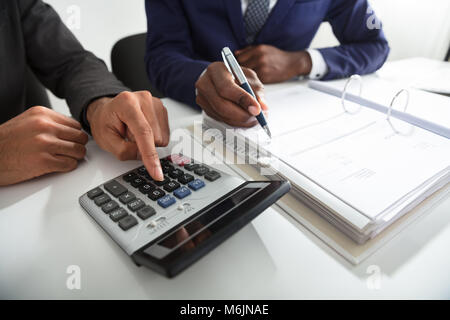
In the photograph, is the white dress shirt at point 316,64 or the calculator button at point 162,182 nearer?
the calculator button at point 162,182

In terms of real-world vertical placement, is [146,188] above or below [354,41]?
below

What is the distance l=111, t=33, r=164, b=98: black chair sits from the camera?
926mm

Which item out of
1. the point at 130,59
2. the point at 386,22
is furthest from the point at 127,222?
the point at 386,22

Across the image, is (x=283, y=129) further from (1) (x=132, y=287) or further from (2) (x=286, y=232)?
(1) (x=132, y=287)

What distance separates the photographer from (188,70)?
60 cm

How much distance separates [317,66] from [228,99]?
0.40m

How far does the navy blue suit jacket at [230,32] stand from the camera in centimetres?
69

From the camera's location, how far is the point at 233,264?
0.24 metres

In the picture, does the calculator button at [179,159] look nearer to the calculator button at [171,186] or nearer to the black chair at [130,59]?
the calculator button at [171,186]

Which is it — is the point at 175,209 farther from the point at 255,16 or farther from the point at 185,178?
the point at 255,16

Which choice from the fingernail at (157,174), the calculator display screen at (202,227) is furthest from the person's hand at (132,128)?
the calculator display screen at (202,227)

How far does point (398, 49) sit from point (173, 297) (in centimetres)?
168

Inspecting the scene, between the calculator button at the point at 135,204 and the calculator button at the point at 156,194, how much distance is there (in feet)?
0.04
